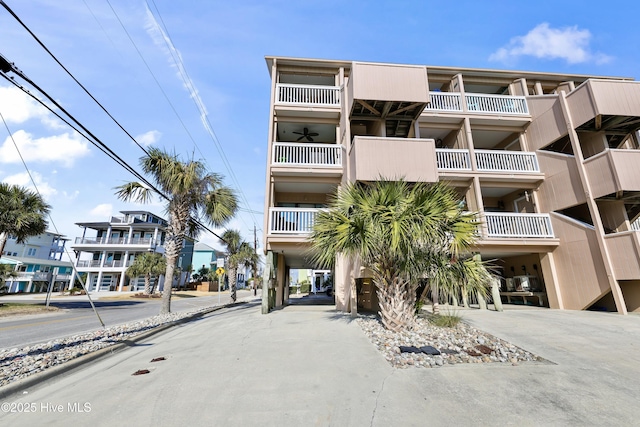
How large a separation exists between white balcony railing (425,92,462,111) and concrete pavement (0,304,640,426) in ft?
35.0

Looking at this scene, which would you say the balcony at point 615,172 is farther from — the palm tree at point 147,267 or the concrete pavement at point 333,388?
the palm tree at point 147,267

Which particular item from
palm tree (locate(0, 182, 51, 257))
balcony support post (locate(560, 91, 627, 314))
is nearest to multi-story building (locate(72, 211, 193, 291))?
palm tree (locate(0, 182, 51, 257))

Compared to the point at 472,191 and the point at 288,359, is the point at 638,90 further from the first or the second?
the point at 288,359

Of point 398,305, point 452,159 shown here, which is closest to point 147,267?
point 398,305

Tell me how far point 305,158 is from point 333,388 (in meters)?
9.52

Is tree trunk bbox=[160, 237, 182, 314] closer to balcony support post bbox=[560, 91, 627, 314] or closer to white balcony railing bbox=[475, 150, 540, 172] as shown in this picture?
white balcony railing bbox=[475, 150, 540, 172]

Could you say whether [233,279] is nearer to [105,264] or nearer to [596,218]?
[596,218]

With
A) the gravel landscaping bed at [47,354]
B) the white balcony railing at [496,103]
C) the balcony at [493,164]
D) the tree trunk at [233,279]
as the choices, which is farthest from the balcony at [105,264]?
the white balcony railing at [496,103]

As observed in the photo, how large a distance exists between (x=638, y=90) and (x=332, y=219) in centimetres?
1370

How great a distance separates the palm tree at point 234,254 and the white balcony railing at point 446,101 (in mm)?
18880

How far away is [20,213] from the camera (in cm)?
1412

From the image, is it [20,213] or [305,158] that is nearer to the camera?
[305,158]

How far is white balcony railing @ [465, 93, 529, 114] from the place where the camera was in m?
13.1

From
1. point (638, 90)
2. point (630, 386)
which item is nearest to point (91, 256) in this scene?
point (630, 386)
